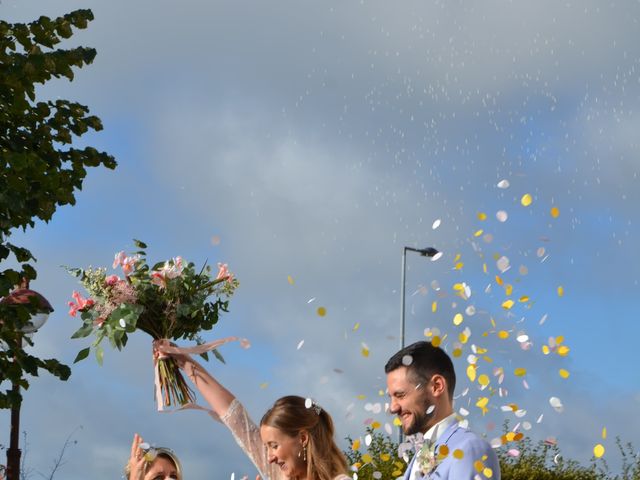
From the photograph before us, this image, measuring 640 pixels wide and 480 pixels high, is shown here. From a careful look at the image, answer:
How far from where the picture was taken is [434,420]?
5324 millimetres

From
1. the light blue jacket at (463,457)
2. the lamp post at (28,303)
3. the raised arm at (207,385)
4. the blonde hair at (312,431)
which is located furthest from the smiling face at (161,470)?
the lamp post at (28,303)

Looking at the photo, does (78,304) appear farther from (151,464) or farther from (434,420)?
(434,420)

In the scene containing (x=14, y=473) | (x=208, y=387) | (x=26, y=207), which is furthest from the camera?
(x=14, y=473)

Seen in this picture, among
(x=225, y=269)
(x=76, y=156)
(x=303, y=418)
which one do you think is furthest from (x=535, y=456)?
(x=303, y=418)

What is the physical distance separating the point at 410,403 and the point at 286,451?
127 centimetres

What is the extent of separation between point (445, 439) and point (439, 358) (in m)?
0.46

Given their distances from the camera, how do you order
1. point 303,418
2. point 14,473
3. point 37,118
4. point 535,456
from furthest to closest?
point 535,456 → point 14,473 → point 37,118 → point 303,418

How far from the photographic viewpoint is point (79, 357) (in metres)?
7.65

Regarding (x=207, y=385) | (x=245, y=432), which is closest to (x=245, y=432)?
A: (x=245, y=432)

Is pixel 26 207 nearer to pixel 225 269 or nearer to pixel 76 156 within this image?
pixel 76 156

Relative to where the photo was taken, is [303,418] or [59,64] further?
[59,64]

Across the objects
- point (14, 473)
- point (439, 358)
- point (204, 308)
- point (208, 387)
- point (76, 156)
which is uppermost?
point (76, 156)

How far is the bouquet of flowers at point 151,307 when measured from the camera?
7.65m

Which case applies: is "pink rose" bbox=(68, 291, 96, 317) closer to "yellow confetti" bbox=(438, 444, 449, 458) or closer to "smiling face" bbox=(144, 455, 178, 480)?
"smiling face" bbox=(144, 455, 178, 480)
